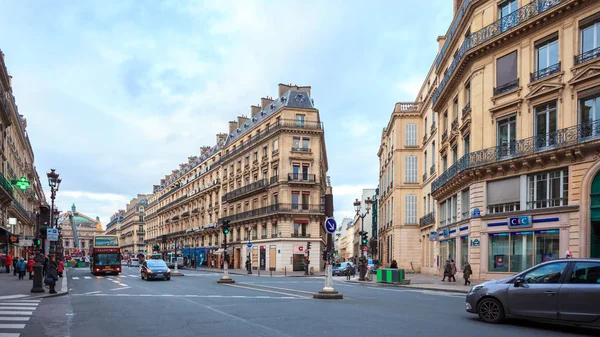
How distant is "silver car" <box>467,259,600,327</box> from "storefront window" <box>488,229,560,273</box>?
1534 cm

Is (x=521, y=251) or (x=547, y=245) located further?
(x=521, y=251)

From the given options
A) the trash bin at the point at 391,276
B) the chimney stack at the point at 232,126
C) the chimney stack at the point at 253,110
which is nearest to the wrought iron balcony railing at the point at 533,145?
the trash bin at the point at 391,276

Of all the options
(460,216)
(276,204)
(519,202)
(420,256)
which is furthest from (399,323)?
(276,204)

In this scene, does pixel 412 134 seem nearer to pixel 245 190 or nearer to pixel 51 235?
pixel 245 190

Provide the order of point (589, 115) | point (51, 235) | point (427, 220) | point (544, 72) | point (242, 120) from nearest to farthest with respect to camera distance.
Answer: point (589, 115) → point (544, 72) → point (51, 235) → point (427, 220) → point (242, 120)

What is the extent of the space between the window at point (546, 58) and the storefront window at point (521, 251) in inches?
309

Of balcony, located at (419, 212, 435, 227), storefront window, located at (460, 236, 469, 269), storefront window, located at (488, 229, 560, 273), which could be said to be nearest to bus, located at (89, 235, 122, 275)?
balcony, located at (419, 212, 435, 227)

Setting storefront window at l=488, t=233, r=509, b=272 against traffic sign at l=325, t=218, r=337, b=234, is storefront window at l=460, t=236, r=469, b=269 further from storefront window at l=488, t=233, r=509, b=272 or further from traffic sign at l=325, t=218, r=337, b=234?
traffic sign at l=325, t=218, r=337, b=234

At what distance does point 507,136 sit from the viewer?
27422mm

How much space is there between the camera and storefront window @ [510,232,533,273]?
2594 centimetres

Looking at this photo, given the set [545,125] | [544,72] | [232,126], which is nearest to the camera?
[545,125]

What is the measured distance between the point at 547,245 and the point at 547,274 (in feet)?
54.4

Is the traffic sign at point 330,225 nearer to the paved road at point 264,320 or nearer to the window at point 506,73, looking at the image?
the paved road at point 264,320

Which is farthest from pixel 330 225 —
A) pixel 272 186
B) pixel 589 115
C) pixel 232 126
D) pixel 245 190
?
pixel 232 126
